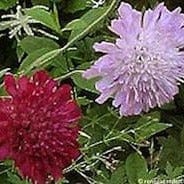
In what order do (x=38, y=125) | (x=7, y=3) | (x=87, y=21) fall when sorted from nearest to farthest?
(x=38, y=125), (x=87, y=21), (x=7, y=3)

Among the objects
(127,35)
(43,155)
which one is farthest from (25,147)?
(127,35)

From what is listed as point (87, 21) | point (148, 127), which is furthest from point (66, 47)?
point (148, 127)

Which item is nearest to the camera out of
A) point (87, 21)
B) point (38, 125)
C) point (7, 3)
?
point (38, 125)

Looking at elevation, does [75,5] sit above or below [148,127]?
above

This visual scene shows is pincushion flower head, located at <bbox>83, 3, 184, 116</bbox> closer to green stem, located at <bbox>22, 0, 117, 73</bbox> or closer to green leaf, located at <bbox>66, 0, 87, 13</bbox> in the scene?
green stem, located at <bbox>22, 0, 117, 73</bbox>

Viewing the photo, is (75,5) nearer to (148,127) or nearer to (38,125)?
(148,127)

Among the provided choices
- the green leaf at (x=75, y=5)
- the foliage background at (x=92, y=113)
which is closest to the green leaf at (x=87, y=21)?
the foliage background at (x=92, y=113)

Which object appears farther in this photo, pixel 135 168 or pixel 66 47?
pixel 135 168
